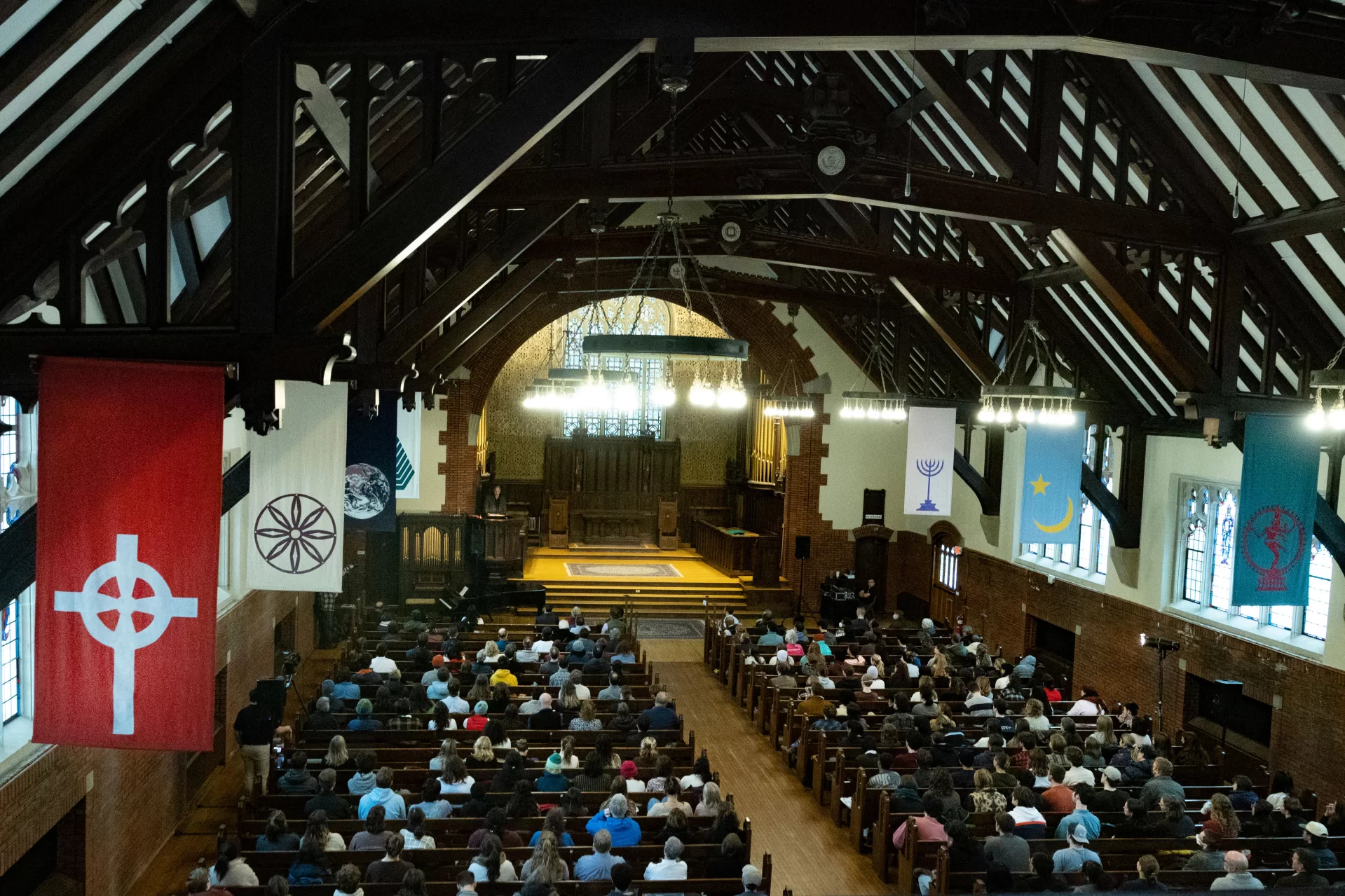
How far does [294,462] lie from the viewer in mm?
8422

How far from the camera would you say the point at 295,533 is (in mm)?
8578

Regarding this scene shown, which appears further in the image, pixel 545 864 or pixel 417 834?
pixel 417 834

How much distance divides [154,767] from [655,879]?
19.2 feet

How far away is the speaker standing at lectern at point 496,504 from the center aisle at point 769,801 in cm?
574

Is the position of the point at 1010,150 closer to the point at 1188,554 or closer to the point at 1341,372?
the point at 1341,372

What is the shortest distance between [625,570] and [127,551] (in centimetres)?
2045

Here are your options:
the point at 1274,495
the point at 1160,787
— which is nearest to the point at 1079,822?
the point at 1160,787

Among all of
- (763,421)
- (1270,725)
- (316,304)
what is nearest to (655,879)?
(316,304)

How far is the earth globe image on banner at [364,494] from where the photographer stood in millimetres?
12562

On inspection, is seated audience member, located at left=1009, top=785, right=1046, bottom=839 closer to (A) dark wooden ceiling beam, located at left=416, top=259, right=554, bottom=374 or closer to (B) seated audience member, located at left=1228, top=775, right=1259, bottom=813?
(B) seated audience member, located at left=1228, top=775, right=1259, bottom=813

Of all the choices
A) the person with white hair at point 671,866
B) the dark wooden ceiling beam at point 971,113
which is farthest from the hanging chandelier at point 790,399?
the person with white hair at point 671,866

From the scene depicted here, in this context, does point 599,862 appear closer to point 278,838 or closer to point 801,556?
point 278,838

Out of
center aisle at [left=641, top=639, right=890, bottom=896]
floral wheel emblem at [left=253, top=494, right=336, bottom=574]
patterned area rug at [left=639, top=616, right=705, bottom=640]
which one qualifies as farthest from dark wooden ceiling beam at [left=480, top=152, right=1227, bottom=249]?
patterned area rug at [left=639, top=616, right=705, bottom=640]

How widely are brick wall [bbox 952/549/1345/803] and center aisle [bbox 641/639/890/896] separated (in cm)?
574
